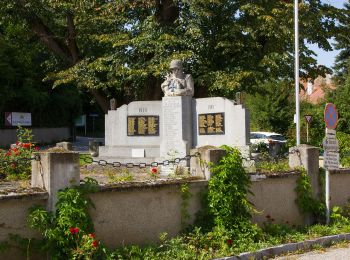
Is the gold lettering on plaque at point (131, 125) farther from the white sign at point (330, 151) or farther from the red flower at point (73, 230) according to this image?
the red flower at point (73, 230)

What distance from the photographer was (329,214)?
39.7ft

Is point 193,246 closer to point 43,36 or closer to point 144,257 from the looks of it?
point 144,257

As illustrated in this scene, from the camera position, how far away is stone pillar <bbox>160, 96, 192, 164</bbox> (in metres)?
19.0

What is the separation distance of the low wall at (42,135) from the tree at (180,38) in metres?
19.2

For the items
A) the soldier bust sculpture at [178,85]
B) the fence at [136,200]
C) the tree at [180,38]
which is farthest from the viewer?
the tree at [180,38]

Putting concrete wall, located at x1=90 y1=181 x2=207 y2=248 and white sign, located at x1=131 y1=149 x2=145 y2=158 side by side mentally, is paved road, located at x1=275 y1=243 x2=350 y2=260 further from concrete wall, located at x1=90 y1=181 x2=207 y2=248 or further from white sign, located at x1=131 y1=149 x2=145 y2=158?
white sign, located at x1=131 y1=149 x2=145 y2=158

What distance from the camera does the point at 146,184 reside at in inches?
→ 358

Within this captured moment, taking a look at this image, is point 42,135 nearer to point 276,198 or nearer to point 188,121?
point 188,121

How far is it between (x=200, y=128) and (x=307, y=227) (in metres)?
8.18

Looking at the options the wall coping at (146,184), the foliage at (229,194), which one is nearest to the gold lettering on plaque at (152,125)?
the foliage at (229,194)

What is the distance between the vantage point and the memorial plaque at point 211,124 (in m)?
19.0

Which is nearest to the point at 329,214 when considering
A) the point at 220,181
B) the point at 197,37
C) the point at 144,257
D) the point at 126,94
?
the point at 220,181

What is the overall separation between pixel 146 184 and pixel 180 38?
52.8 ft

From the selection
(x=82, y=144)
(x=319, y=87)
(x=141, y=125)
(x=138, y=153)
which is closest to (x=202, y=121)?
(x=141, y=125)
